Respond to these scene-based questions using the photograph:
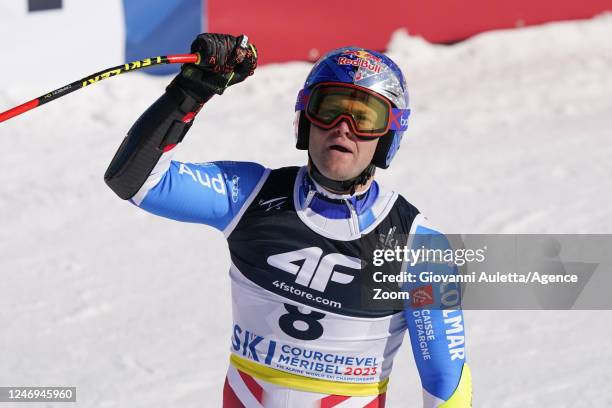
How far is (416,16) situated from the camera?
1105 centimetres

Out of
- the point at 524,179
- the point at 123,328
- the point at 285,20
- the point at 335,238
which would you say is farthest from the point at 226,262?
the point at 335,238

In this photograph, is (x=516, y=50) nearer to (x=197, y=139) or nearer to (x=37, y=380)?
(x=197, y=139)

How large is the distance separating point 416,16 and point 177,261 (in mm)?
4441

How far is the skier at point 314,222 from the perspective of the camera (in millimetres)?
3699

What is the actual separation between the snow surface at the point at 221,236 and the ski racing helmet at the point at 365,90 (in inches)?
114

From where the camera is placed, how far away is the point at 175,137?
365 cm

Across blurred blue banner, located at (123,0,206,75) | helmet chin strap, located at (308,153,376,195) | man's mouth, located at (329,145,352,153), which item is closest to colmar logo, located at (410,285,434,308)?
helmet chin strap, located at (308,153,376,195)

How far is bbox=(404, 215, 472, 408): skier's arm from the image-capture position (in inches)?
147

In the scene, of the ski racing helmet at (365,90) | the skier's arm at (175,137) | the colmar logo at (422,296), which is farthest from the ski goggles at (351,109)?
the colmar logo at (422,296)

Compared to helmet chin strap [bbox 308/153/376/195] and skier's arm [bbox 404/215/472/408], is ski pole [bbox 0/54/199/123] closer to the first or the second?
helmet chin strap [bbox 308/153/376/195]

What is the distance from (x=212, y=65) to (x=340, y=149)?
21.7 inches

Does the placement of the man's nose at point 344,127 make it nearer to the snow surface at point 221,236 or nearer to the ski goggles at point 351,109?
the ski goggles at point 351,109

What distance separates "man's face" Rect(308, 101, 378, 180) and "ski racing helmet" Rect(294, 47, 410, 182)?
0.03 meters

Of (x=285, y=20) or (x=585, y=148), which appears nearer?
(x=585, y=148)
